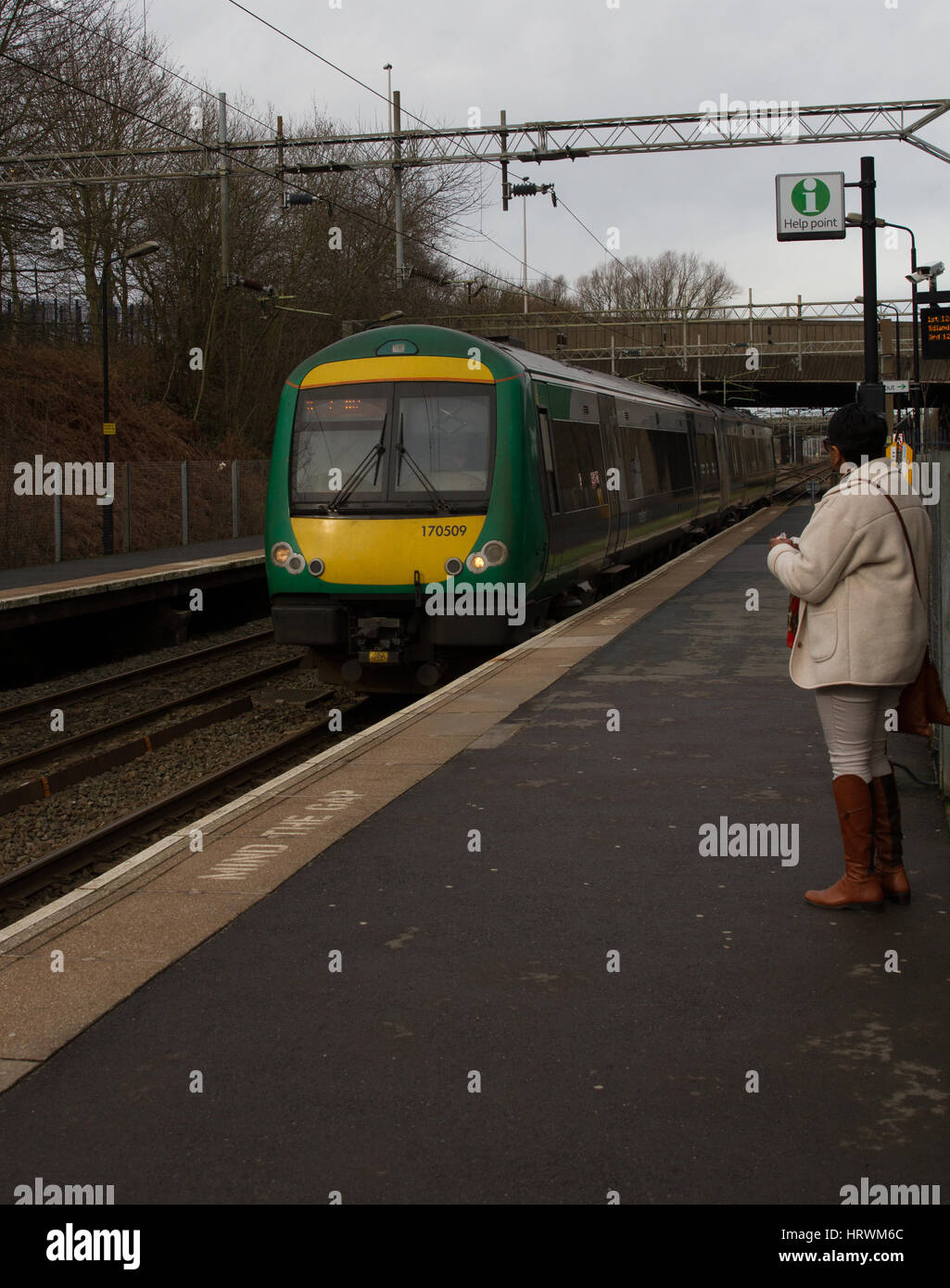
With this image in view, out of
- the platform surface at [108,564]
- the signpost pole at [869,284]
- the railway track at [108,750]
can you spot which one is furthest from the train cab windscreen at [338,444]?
the signpost pole at [869,284]

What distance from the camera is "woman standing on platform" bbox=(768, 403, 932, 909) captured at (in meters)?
4.91

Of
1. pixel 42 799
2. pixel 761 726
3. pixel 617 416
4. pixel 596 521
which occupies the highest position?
pixel 617 416

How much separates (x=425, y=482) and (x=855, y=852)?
7.68 m

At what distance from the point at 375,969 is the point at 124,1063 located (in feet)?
3.02

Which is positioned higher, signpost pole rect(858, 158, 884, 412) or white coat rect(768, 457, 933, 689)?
signpost pole rect(858, 158, 884, 412)

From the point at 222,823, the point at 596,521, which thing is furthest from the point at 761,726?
the point at 596,521

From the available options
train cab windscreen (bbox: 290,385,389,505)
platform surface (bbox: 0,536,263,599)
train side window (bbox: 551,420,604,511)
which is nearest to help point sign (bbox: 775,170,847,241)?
train side window (bbox: 551,420,604,511)

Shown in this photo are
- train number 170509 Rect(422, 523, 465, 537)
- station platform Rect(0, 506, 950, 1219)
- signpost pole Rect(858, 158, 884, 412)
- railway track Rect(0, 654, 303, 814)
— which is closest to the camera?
station platform Rect(0, 506, 950, 1219)

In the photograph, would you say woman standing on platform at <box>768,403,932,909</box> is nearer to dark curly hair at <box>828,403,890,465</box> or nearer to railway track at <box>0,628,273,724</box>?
dark curly hair at <box>828,403,890,465</box>

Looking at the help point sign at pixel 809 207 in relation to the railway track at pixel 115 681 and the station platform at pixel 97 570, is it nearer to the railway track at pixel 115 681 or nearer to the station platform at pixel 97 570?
the station platform at pixel 97 570

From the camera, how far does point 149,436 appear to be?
115ft

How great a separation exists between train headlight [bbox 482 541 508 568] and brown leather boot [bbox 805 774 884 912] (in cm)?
716
